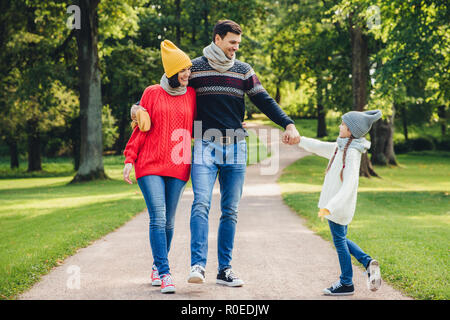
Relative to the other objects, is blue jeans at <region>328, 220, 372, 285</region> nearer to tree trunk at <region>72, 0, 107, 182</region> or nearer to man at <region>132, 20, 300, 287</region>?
man at <region>132, 20, 300, 287</region>

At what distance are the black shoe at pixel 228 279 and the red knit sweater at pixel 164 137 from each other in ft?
3.19

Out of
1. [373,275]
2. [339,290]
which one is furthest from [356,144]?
[339,290]

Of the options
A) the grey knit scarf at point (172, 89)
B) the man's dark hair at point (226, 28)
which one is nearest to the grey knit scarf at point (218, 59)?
the man's dark hair at point (226, 28)

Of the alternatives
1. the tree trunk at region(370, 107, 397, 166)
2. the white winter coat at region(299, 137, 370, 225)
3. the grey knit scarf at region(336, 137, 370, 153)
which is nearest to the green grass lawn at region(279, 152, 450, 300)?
the white winter coat at region(299, 137, 370, 225)

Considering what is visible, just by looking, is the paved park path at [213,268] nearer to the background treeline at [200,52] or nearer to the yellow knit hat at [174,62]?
the yellow knit hat at [174,62]

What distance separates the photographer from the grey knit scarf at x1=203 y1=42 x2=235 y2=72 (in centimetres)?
452

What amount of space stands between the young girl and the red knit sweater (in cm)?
137

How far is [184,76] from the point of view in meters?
4.44

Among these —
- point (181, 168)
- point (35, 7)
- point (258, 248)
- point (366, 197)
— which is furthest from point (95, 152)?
point (181, 168)

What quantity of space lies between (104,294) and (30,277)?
1259 mm

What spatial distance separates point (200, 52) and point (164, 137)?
19.8 metres

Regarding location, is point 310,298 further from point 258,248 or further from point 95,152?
point 95,152
